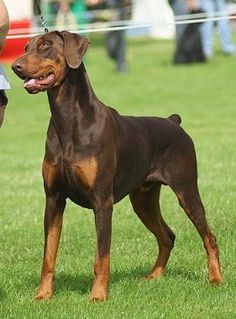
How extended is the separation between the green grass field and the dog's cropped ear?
5.22 ft

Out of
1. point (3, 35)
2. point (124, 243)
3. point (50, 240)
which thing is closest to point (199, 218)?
point (50, 240)

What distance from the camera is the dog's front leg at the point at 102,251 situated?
6977 mm

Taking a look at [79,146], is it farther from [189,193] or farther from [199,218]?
[199,218]

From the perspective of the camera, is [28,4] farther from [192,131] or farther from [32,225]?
[32,225]

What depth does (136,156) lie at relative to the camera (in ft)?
24.1

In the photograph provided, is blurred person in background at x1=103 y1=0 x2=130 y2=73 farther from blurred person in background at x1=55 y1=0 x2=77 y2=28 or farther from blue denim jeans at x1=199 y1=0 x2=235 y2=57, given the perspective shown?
blurred person in background at x1=55 y1=0 x2=77 y2=28

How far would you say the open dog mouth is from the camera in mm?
6668

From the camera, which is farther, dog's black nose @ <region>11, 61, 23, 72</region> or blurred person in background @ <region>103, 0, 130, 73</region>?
blurred person in background @ <region>103, 0, 130, 73</region>

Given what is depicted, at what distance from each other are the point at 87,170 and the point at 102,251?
0.56 m

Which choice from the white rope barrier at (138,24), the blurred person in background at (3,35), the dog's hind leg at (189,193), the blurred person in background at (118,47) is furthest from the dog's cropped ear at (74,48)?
the blurred person in background at (118,47)

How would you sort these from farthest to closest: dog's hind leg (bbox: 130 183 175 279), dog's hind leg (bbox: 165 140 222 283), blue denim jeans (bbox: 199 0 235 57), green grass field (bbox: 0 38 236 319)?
1. blue denim jeans (bbox: 199 0 235 57)
2. dog's hind leg (bbox: 130 183 175 279)
3. dog's hind leg (bbox: 165 140 222 283)
4. green grass field (bbox: 0 38 236 319)

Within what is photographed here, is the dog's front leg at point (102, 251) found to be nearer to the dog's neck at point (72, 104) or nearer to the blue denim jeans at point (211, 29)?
the dog's neck at point (72, 104)

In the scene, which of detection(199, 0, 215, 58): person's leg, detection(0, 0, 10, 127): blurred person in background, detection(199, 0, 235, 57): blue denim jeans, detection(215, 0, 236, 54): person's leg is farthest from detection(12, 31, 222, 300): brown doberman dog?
detection(215, 0, 236, 54): person's leg

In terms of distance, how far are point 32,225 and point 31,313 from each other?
3.52 metres
